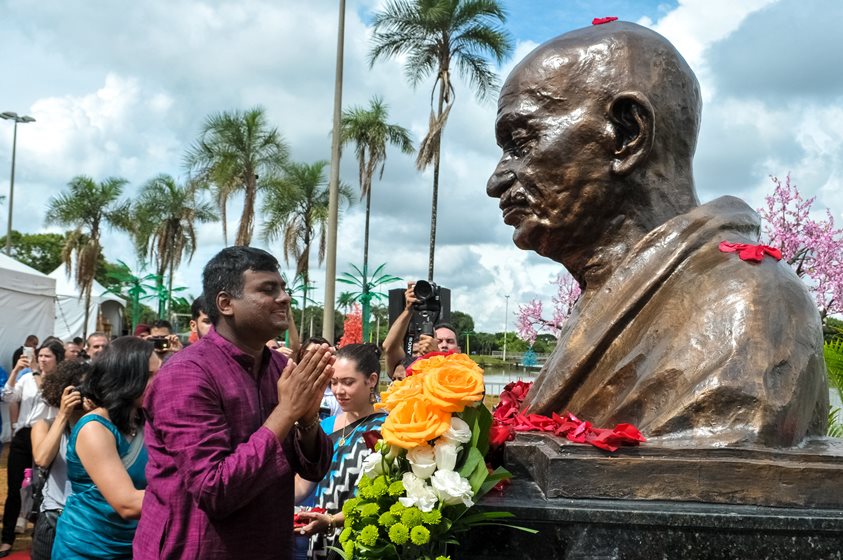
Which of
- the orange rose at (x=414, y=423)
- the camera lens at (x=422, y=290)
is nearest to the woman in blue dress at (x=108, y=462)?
the orange rose at (x=414, y=423)

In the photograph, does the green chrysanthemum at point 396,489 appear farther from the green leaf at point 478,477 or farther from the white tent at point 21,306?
the white tent at point 21,306

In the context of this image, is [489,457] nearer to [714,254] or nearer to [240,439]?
[240,439]

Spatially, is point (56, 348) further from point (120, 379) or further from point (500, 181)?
point (500, 181)

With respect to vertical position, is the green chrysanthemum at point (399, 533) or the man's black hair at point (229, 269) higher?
the man's black hair at point (229, 269)

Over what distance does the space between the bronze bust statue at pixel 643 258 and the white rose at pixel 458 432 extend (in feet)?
2.06

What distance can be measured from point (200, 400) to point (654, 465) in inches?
54.9

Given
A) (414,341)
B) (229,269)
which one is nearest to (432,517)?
(229,269)

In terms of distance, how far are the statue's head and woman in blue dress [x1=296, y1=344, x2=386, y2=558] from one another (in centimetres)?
116

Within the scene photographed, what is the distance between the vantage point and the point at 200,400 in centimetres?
233

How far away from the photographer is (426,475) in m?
2.08

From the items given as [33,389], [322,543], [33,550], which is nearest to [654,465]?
[322,543]

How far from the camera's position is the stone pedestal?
82.4 inches

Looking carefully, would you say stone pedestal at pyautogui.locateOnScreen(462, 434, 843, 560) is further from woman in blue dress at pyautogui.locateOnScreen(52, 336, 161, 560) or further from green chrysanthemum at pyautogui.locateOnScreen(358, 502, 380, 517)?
woman in blue dress at pyautogui.locateOnScreen(52, 336, 161, 560)

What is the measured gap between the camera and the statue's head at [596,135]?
2836 millimetres
